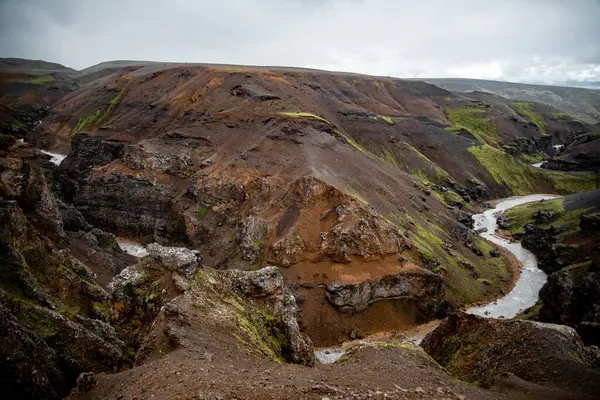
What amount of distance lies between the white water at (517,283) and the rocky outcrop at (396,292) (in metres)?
4.80

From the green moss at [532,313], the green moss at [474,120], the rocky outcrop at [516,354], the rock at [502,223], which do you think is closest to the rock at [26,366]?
the rocky outcrop at [516,354]

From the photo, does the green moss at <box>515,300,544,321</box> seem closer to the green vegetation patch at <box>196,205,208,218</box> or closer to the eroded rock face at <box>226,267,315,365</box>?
the eroded rock face at <box>226,267,315,365</box>

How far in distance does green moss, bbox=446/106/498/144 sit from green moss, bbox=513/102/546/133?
40.3 metres

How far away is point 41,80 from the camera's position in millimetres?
159750

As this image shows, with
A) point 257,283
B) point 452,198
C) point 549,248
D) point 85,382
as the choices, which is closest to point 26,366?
point 85,382

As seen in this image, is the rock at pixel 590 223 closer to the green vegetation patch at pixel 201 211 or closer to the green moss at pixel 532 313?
the green moss at pixel 532 313

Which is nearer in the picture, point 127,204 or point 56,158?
point 127,204

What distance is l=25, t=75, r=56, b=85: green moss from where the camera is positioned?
155038 millimetres

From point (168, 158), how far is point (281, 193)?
23.4 metres

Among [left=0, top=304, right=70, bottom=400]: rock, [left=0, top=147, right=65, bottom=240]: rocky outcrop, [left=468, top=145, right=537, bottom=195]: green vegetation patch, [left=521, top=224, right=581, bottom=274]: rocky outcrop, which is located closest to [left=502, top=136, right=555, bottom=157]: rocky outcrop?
[left=468, top=145, right=537, bottom=195]: green vegetation patch

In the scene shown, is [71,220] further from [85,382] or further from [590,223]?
[590,223]

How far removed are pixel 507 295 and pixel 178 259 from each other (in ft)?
142

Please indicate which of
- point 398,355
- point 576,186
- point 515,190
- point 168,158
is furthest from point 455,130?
point 398,355

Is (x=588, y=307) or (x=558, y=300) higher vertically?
(x=558, y=300)
